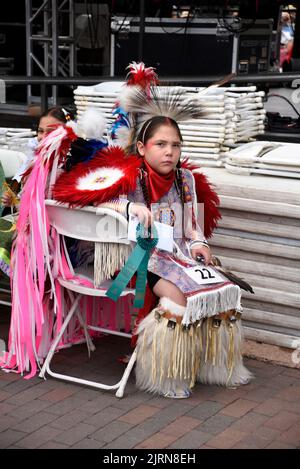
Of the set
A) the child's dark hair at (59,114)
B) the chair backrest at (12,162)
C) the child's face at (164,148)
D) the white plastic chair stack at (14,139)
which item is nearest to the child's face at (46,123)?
the child's dark hair at (59,114)

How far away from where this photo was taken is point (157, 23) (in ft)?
36.0

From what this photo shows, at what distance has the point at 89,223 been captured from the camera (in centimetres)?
393

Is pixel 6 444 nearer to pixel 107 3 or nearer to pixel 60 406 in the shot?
pixel 60 406

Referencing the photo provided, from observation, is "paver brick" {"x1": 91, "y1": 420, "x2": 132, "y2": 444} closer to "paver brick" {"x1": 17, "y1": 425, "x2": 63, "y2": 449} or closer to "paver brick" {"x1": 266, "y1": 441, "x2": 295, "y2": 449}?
"paver brick" {"x1": 17, "y1": 425, "x2": 63, "y2": 449}

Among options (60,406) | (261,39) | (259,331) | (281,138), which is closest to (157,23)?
(261,39)

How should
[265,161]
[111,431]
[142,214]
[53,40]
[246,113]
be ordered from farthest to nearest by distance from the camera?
1. [53,40]
2. [246,113]
3. [265,161]
4. [142,214]
5. [111,431]

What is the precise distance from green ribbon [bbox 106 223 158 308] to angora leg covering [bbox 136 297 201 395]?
114mm

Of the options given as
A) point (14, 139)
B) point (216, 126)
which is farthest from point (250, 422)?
point (14, 139)

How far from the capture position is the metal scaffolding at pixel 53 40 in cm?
1016

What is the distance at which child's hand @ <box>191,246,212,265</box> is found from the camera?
4020 millimetres

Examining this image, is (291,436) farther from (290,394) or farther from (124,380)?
(124,380)

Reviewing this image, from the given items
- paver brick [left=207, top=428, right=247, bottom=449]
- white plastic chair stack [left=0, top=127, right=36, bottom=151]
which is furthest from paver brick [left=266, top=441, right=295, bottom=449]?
white plastic chair stack [left=0, top=127, right=36, bottom=151]

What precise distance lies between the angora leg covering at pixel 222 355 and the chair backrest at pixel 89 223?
581mm

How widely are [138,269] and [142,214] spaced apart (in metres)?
0.26
